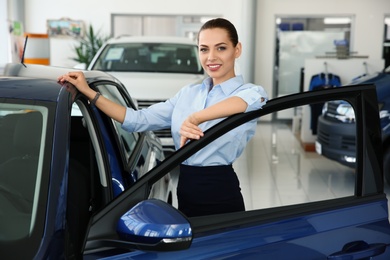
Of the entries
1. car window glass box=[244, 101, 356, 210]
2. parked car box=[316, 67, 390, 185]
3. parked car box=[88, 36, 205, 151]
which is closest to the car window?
car window glass box=[244, 101, 356, 210]

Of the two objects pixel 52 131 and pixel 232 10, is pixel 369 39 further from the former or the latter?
pixel 52 131

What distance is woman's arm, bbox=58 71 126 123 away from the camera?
1957 millimetres

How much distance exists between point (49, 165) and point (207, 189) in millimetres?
587

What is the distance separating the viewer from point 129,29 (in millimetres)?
12234

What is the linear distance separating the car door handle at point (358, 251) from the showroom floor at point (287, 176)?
3.31 m

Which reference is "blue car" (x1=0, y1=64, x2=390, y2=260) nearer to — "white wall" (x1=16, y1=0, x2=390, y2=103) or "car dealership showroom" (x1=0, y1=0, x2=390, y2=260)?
"car dealership showroom" (x1=0, y1=0, x2=390, y2=260)

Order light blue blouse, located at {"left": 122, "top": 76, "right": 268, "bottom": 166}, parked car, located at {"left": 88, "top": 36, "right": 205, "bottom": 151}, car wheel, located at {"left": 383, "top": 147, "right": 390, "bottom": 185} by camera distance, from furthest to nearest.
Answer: parked car, located at {"left": 88, "top": 36, "right": 205, "bottom": 151}, car wheel, located at {"left": 383, "top": 147, "right": 390, "bottom": 185}, light blue blouse, located at {"left": 122, "top": 76, "right": 268, "bottom": 166}

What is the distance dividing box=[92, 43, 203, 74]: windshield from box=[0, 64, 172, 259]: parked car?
14.7ft

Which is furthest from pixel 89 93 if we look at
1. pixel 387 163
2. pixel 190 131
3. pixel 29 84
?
pixel 387 163

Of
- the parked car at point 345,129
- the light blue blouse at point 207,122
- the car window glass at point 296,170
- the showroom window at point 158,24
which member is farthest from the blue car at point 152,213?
the showroom window at point 158,24

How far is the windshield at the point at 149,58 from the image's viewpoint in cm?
701

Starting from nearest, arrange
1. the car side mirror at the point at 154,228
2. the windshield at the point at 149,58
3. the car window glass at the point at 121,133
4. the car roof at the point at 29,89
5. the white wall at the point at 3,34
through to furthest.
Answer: the car side mirror at the point at 154,228
the car roof at the point at 29,89
the car window glass at the point at 121,133
the windshield at the point at 149,58
the white wall at the point at 3,34

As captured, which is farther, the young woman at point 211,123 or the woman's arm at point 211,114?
the young woman at point 211,123

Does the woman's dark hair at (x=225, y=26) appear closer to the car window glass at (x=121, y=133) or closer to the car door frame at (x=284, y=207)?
the car door frame at (x=284, y=207)
